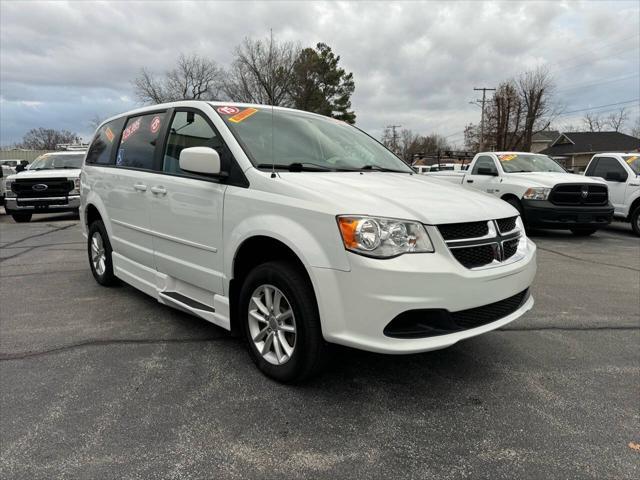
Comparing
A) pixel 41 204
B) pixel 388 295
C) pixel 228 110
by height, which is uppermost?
pixel 228 110

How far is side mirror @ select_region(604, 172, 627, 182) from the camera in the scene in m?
10.6

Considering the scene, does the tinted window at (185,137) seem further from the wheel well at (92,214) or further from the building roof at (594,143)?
the building roof at (594,143)

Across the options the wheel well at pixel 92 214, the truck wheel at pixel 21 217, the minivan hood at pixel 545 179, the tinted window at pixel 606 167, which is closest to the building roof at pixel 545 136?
the tinted window at pixel 606 167

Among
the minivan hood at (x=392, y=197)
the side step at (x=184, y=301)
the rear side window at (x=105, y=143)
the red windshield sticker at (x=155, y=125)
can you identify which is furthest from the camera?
the rear side window at (x=105, y=143)

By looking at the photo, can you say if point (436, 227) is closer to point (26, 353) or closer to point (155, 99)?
point (26, 353)

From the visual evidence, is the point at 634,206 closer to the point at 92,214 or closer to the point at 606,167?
the point at 606,167

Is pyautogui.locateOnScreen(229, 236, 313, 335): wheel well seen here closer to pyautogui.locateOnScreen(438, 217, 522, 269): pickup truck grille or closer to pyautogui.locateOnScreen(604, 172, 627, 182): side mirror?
pyautogui.locateOnScreen(438, 217, 522, 269): pickup truck grille

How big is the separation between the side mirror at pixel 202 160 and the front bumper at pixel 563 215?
25.9 ft

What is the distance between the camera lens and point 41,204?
12258mm

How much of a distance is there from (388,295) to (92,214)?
4.23 meters

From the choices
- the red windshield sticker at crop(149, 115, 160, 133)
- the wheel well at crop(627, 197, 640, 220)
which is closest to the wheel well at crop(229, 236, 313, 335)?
the red windshield sticker at crop(149, 115, 160, 133)

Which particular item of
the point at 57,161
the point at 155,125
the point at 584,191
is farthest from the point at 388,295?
the point at 57,161

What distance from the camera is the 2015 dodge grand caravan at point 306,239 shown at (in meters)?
2.46

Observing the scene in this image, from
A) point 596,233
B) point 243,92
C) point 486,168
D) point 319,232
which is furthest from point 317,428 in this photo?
point 243,92
